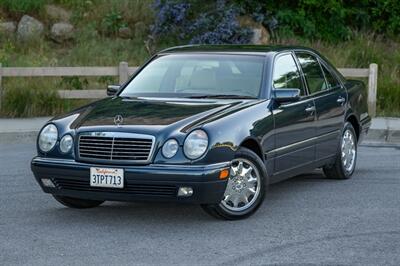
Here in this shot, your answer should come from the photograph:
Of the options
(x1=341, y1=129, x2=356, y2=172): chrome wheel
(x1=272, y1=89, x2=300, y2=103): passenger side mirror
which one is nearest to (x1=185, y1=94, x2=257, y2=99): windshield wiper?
(x1=272, y1=89, x2=300, y2=103): passenger side mirror

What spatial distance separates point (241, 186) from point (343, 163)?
2.42m

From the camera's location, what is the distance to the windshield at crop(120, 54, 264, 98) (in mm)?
8273

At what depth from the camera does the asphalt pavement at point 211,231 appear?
20.7ft

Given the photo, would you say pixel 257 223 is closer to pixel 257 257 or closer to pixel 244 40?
pixel 257 257

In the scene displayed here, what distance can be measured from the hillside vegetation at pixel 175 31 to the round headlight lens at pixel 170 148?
402 inches

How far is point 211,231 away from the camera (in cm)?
711

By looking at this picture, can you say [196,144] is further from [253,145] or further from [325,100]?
[325,100]

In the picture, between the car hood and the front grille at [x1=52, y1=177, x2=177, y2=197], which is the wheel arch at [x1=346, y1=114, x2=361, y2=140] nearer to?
the car hood

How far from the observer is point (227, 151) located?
721 cm

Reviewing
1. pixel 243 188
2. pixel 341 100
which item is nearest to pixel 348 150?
pixel 341 100

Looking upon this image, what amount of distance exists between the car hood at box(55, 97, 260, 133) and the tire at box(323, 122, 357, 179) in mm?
1883

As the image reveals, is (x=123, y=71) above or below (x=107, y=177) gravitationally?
above

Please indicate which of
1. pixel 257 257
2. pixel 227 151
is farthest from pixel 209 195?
pixel 257 257

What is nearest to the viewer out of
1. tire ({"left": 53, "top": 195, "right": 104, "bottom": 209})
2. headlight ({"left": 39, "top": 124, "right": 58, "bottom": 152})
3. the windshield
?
headlight ({"left": 39, "top": 124, "right": 58, "bottom": 152})
